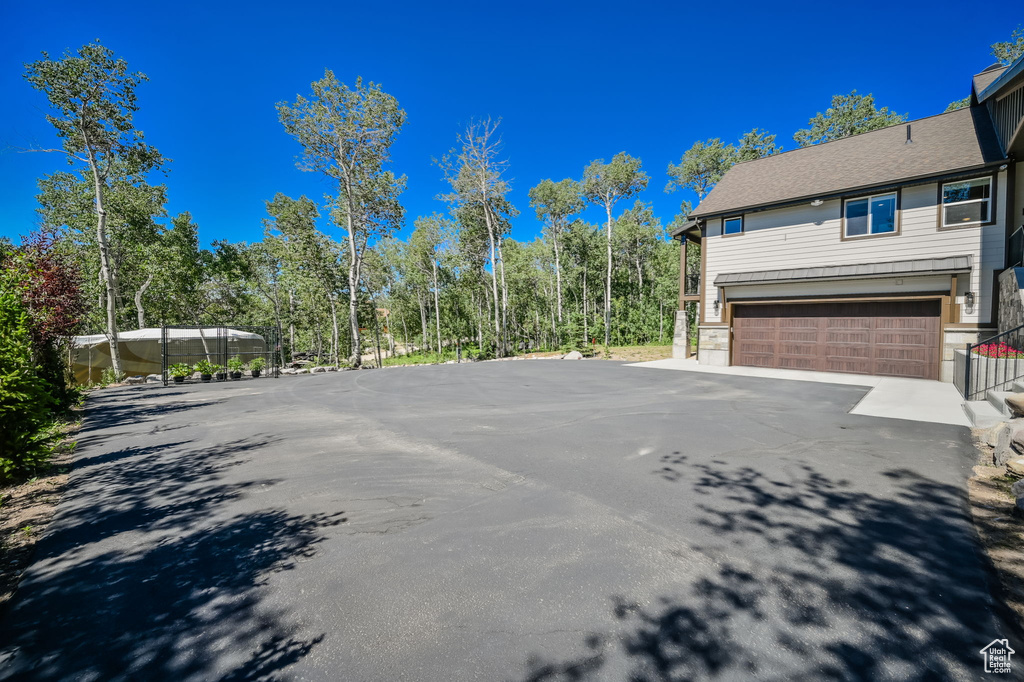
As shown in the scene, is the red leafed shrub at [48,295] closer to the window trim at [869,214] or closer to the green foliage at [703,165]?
the window trim at [869,214]

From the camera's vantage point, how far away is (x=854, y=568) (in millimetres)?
2625

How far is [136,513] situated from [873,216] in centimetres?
1759

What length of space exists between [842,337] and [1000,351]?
496 cm

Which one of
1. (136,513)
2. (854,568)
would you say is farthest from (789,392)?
(136,513)

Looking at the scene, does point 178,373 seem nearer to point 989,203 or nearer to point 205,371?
point 205,371

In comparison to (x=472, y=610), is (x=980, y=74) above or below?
above

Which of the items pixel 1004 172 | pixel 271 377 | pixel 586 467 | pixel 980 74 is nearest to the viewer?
pixel 586 467

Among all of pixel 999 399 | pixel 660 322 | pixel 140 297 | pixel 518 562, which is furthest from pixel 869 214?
pixel 140 297

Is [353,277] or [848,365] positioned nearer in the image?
[848,365]

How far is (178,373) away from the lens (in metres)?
15.1

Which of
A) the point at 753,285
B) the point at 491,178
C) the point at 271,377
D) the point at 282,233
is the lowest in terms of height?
the point at 271,377

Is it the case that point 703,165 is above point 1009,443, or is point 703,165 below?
above

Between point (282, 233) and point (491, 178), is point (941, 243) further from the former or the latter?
point (282, 233)

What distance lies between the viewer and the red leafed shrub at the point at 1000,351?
715 centimetres
